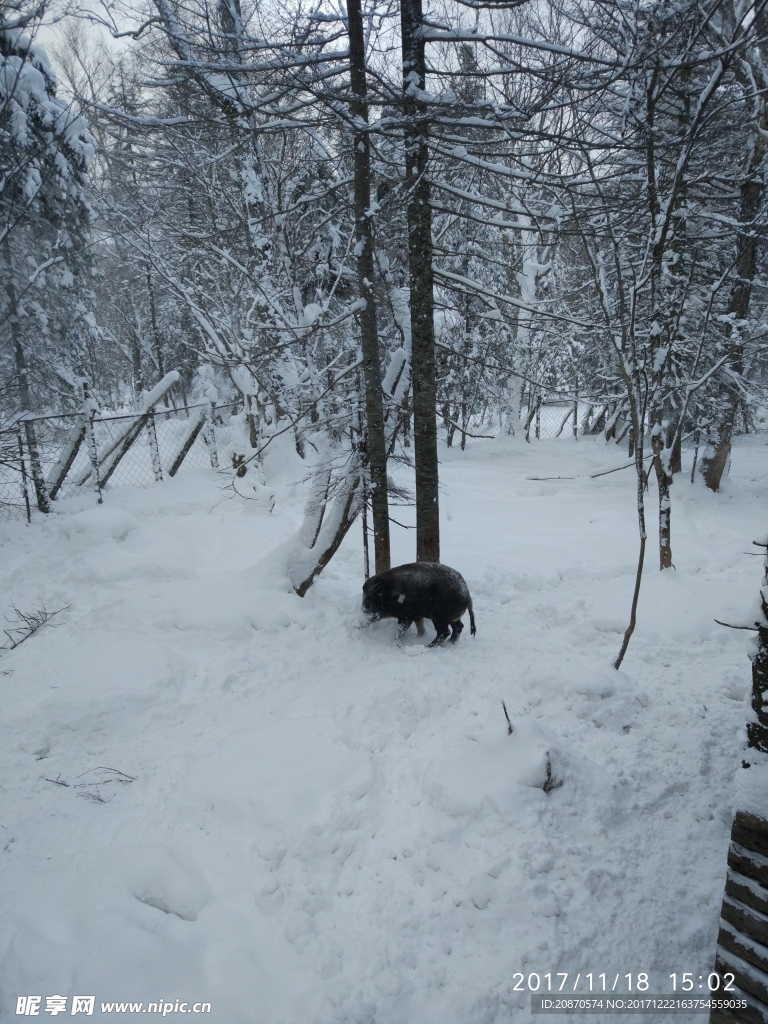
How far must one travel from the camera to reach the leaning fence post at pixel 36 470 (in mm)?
9289

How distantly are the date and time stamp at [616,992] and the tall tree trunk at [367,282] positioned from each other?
14.7 feet

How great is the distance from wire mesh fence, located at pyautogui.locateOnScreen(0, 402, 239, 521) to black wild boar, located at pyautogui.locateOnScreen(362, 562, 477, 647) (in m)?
6.21

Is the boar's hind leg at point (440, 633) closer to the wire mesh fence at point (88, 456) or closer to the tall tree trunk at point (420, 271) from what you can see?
the tall tree trunk at point (420, 271)

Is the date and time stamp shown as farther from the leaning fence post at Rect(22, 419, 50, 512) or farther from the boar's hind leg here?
the leaning fence post at Rect(22, 419, 50, 512)

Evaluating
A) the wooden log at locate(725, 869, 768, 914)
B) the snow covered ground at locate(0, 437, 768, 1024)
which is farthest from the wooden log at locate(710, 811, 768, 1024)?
the snow covered ground at locate(0, 437, 768, 1024)

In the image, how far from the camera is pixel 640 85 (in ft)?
15.5

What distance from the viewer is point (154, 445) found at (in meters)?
12.0

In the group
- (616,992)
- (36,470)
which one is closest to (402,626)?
(616,992)

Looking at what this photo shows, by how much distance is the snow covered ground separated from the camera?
101 inches

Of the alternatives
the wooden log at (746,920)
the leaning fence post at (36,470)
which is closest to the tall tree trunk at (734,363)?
the wooden log at (746,920)

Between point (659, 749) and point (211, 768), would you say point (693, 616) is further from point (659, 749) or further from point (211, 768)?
point (211, 768)

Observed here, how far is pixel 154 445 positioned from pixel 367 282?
27.2ft

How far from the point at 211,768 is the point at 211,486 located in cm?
961

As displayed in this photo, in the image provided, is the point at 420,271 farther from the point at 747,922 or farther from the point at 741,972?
the point at 741,972
